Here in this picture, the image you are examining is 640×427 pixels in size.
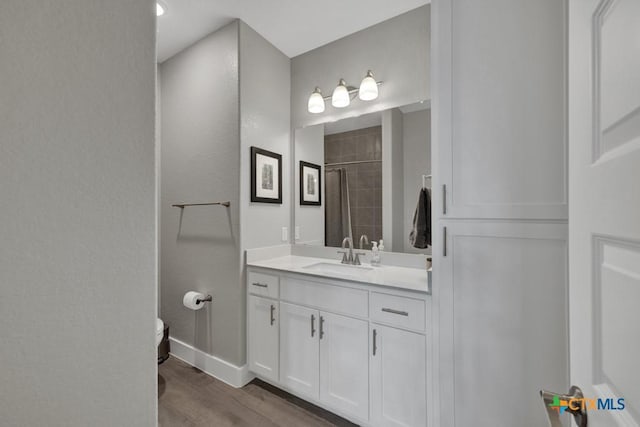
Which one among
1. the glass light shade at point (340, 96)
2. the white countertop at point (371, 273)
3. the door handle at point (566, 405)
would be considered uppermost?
the glass light shade at point (340, 96)

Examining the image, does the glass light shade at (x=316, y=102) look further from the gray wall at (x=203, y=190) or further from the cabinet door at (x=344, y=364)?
the cabinet door at (x=344, y=364)

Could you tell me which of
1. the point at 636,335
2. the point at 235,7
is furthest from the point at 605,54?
the point at 235,7

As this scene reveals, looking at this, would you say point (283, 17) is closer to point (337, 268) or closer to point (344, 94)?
point (344, 94)

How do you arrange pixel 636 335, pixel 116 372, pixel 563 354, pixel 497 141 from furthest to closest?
pixel 497 141 < pixel 563 354 < pixel 116 372 < pixel 636 335

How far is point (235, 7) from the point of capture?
192 cm

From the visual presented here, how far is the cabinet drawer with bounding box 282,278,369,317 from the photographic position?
Result: 60.8 inches

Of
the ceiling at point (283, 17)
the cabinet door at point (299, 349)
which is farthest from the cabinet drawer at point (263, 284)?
the ceiling at point (283, 17)

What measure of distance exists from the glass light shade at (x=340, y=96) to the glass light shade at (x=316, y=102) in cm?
14

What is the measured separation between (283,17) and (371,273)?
198 centimetres

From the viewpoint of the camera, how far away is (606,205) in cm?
43

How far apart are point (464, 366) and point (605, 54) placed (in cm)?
125

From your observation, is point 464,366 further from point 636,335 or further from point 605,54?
point 605,54

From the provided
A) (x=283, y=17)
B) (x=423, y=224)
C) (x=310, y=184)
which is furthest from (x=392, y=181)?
(x=283, y=17)

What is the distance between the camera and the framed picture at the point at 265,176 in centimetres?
215
